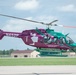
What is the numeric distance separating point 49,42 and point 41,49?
0.75m

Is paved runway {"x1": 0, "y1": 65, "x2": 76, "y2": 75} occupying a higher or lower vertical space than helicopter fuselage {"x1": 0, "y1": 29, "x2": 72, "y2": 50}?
lower

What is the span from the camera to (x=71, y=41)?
69.1ft

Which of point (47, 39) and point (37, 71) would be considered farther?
point (37, 71)

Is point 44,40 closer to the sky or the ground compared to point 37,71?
closer to the sky

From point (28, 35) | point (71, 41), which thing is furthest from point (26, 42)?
point (71, 41)

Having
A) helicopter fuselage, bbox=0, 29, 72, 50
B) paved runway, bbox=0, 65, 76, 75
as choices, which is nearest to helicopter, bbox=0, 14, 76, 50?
helicopter fuselage, bbox=0, 29, 72, 50

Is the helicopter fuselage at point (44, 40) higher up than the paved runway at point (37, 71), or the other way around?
the helicopter fuselage at point (44, 40)

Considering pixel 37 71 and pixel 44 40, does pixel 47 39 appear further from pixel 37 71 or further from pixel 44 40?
pixel 37 71

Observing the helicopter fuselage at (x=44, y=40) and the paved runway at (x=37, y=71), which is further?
the paved runway at (x=37, y=71)

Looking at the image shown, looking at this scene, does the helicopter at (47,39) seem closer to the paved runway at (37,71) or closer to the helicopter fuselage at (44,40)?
the helicopter fuselage at (44,40)

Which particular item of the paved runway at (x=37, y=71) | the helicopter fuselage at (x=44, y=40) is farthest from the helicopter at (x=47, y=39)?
the paved runway at (x=37, y=71)

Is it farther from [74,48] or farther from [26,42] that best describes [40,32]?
[74,48]

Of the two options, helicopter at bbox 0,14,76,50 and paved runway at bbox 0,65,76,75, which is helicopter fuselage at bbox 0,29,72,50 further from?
paved runway at bbox 0,65,76,75

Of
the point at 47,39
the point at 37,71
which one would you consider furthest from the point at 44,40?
the point at 37,71
